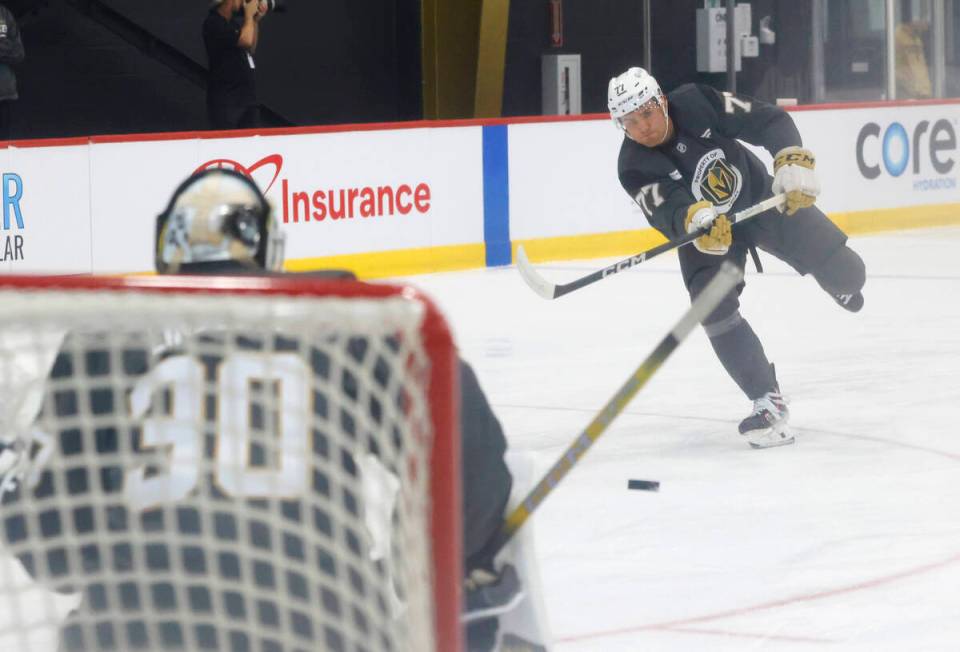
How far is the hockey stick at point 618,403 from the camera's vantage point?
206 cm

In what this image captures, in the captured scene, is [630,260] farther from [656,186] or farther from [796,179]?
[796,179]

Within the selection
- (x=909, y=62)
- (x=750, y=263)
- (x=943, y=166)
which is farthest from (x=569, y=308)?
(x=909, y=62)

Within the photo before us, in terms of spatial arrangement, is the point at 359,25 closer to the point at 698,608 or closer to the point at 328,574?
the point at 698,608

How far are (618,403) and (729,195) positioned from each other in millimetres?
3014

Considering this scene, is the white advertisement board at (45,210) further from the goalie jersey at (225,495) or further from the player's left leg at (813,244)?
the goalie jersey at (225,495)

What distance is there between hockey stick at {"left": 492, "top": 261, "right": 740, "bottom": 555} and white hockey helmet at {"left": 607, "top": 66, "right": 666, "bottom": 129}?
8.57 ft

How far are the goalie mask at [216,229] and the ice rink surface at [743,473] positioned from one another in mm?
1327

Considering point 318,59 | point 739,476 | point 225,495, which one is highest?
point 318,59

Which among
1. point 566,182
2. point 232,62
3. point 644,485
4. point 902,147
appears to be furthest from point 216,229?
point 902,147

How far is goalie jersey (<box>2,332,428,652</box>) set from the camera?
74.2 inches

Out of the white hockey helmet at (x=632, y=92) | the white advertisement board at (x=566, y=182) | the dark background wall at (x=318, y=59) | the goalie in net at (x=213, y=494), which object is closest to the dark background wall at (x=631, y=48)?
the dark background wall at (x=318, y=59)

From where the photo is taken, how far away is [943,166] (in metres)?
11.5

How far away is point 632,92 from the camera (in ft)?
15.8

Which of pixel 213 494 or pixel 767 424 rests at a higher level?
pixel 213 494
